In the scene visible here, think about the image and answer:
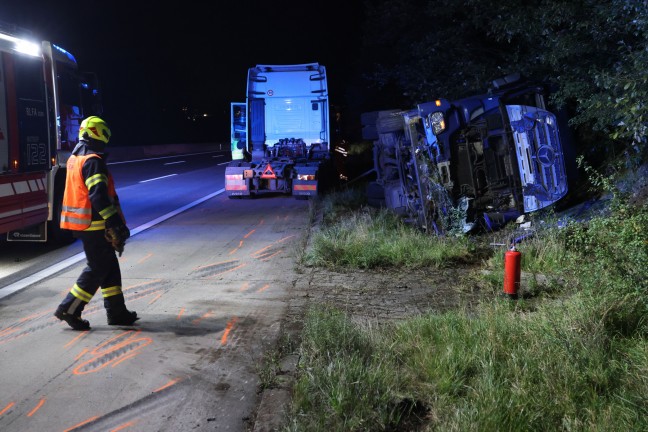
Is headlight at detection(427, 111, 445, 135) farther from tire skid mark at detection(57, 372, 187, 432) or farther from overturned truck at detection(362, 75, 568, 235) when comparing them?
tire skid mark at detection(57, 372, 187, 432)

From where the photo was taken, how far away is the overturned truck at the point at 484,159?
27.3ft

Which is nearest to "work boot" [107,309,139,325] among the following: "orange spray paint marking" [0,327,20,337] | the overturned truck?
"orange spray paint marking" [0,327,20,337]

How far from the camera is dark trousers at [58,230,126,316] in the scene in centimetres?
529

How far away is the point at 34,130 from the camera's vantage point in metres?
8.50

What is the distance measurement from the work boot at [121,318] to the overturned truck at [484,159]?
4.56 meters

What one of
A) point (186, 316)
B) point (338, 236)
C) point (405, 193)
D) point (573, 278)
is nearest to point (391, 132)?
point (405, 193)

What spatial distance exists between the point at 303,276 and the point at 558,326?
3.47 meters

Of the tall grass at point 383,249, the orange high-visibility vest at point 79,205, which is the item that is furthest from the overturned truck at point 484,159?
the orange high-visibility vest at point 79,205

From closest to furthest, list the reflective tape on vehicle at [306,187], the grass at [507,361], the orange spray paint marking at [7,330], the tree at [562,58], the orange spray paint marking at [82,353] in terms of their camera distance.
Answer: the grass at [507,361] < the orange spray paint marking at [82,353] < the orange spray paint marking at [7,330] < the tree at [562,58] < the reflective tape on vehicle at [306,187]

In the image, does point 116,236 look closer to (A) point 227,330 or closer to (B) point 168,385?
(A) point 227,330

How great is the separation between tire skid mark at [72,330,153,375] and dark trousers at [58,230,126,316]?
1.14 feet

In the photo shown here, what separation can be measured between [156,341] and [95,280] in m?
0.87

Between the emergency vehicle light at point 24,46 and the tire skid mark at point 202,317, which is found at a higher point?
the emergency vehicle light at point 24,46

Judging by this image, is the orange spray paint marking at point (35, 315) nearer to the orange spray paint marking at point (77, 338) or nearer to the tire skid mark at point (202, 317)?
the orange spray paint marking at point (77, 338)
